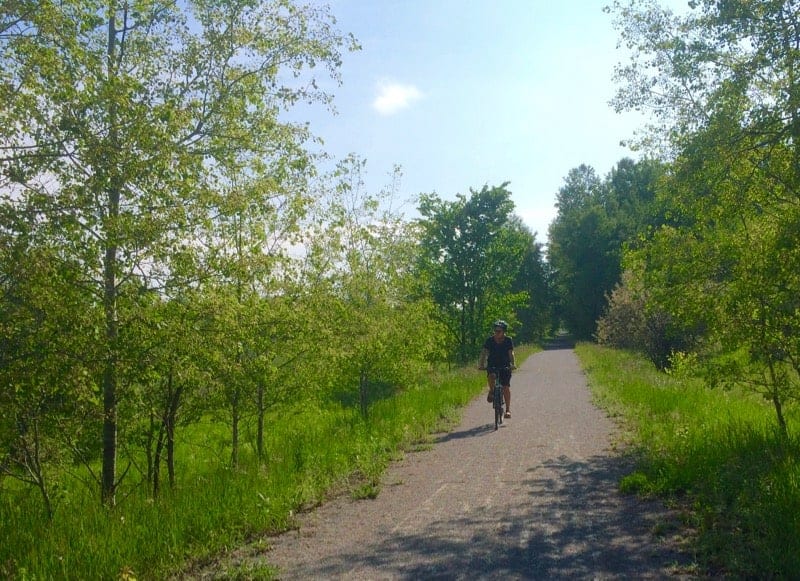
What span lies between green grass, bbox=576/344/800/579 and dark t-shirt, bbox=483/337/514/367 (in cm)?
235

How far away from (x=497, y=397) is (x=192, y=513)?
22.6 feet

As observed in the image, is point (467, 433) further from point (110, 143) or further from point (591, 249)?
point (591, 249)

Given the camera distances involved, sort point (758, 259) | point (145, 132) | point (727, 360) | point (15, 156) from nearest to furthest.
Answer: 1. point (15, 156)
2. point (145, 132)
3. point (758, 259)
4. point (727, 360)

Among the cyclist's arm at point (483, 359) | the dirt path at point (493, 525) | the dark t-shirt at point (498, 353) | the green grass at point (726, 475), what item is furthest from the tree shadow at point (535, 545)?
the dark t-shirt at point (498, 353)

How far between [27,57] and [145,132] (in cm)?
115

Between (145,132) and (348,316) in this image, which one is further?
(348,316)

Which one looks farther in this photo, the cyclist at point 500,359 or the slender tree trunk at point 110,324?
the cyclist at point 500,359

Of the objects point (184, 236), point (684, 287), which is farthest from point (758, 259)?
point (184, 236)

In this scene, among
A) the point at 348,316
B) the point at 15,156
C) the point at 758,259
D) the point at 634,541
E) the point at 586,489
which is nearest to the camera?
the point at 634,541

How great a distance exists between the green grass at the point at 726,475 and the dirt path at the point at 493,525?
0.31m

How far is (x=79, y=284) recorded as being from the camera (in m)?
5.84

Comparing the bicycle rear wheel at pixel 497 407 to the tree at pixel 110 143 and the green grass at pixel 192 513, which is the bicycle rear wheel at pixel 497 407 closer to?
the green grass at pixel 192 513

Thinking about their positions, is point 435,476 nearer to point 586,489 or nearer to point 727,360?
A: point 586,489

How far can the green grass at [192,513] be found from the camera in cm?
475
